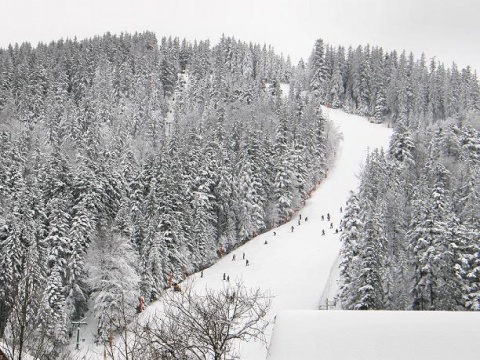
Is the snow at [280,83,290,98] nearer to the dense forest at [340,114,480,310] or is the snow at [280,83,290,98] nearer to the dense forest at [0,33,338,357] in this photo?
the dense forest at [0,33,338,357]

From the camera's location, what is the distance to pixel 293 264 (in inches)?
1961

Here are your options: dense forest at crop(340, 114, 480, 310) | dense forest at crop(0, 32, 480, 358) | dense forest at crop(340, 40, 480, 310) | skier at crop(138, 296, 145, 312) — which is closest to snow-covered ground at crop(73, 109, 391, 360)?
skier at crop(138, 296, 145, 312)

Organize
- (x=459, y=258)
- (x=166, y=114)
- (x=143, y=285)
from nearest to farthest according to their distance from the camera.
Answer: (x=459, y=258)
(x=143, y=285)
(x=166, y=114)

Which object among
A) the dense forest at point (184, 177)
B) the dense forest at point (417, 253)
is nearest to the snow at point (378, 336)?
the dense forest at point (184, 177)

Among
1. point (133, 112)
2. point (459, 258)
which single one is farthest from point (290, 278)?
point (133, 112)

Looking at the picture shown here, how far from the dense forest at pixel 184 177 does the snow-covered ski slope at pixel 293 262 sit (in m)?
2.44

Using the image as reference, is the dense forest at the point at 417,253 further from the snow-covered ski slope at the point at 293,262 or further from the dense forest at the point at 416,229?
the snow-covered ski slope at the point at 293,262

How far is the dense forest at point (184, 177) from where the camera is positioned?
34.8m

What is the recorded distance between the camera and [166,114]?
359 ft

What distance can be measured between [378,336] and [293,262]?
4270cm

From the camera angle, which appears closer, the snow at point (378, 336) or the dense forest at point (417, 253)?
the snow at point (378, 336)

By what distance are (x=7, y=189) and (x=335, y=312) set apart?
4892 cm

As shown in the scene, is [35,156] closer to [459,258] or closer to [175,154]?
[175,154]

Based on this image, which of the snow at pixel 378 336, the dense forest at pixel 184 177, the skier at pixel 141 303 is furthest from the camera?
the skier at pixel 141 303
